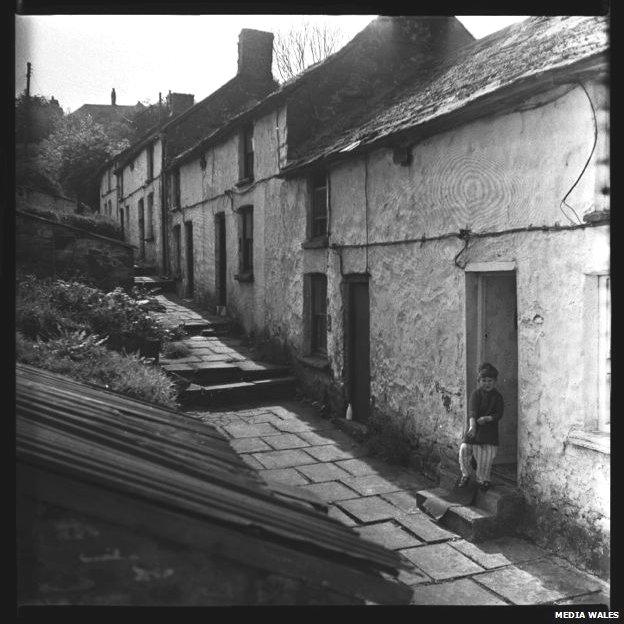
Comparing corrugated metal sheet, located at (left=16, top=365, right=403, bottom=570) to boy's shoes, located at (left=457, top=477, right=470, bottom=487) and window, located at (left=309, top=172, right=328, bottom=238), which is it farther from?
window, located at (left=309, top=172, right=328, bottom=238)

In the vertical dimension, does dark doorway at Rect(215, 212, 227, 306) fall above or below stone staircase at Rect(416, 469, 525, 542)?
above

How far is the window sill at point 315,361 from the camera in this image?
11523 millimetres

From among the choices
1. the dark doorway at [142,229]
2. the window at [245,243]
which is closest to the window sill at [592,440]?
the window at [245,243]

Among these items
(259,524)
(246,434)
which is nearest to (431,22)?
(246,434)

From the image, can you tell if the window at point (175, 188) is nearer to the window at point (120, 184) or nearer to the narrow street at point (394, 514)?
the window at point (120, 184)

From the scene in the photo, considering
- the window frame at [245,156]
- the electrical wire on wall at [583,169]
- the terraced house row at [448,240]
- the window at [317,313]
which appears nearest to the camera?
the electrical wire on wall at [583,169]

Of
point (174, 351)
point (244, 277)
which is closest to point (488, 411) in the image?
point (174, 351)

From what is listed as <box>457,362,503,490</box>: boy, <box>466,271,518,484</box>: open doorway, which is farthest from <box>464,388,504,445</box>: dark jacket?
<box>466,271,518,484</box>: open doorway

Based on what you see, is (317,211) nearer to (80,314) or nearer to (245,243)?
(245,243)

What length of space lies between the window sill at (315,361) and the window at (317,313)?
15 cm

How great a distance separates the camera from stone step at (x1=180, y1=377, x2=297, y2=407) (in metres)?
11.4

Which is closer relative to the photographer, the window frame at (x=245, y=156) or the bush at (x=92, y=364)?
the bush at (x=92, y=364)

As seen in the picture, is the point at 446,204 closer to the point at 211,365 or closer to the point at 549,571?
the point at 549,571

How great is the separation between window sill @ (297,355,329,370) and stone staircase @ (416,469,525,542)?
16.4 feet
